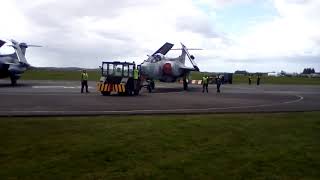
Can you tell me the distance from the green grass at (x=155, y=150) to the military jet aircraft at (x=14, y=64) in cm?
3224

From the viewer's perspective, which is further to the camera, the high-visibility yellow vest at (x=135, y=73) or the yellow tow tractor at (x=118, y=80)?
the high-visibility yellow vest at (x=135, y=73)

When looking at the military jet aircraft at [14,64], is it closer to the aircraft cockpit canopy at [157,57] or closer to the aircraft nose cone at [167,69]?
the aircraft cockpit canopy at [157,57]

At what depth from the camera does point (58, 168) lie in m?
9.59

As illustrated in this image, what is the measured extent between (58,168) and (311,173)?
5.12m

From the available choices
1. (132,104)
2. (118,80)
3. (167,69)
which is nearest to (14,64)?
(167,69)

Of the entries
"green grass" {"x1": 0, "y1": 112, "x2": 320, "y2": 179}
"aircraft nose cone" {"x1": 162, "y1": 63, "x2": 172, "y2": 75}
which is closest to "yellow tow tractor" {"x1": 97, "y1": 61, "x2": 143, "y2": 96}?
"aircraft nose cone" {"x1": 162, "y1": 63, "x2": 172, "y2": 75}

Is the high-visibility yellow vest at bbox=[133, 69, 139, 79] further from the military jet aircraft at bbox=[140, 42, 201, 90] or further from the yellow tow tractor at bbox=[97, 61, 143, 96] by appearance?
the military jet aircraft at bbox=[140, 42, 201, 90]

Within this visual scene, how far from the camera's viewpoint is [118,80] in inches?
1441

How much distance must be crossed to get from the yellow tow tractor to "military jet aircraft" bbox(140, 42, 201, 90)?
6.92m

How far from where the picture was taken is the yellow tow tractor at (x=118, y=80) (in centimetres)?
3575

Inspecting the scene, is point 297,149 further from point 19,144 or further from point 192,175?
point 19,144

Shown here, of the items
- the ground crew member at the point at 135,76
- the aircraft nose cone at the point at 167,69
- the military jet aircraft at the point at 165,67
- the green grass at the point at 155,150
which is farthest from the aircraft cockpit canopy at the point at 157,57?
the green grass at the point at 155,150

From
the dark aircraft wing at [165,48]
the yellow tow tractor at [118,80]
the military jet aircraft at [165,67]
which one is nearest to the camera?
the yellow tow tractor at [118,80]

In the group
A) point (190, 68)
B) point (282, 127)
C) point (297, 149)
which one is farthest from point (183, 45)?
point (297, 149)
